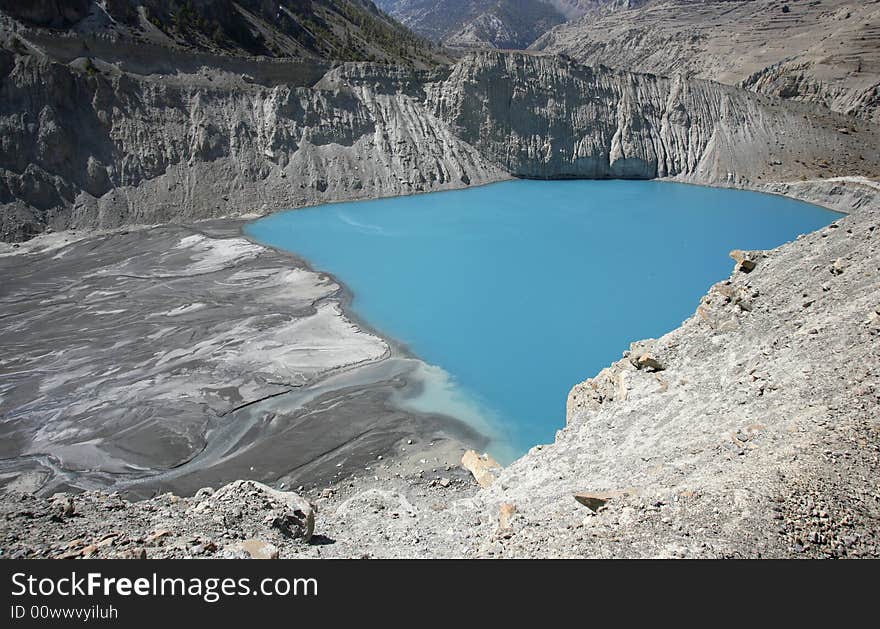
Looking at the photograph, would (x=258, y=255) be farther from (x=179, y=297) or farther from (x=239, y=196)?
(x=239, y=196)

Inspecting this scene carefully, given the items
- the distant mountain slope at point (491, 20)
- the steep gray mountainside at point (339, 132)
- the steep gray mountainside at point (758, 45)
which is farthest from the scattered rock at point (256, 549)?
the distant mountain slope at point (491, 20)

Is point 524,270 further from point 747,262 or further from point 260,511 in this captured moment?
point 260,511

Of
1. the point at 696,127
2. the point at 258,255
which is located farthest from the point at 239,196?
the point at 696,127

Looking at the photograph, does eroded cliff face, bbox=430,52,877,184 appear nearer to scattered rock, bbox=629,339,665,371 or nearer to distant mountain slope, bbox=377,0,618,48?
scattered rock, bbox=629,339,665,371

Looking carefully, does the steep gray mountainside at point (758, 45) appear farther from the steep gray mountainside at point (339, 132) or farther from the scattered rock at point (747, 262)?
the scattered rock at point (747, 262)

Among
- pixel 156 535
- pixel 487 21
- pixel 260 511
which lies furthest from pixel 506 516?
pixel 487 21

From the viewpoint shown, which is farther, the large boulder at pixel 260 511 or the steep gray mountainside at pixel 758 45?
the steep gray mountainside at pixel 758 45

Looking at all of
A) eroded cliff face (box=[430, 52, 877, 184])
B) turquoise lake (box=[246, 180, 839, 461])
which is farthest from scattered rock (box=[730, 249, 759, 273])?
eroded cliff face (box=[430, 52, 877, 184])
